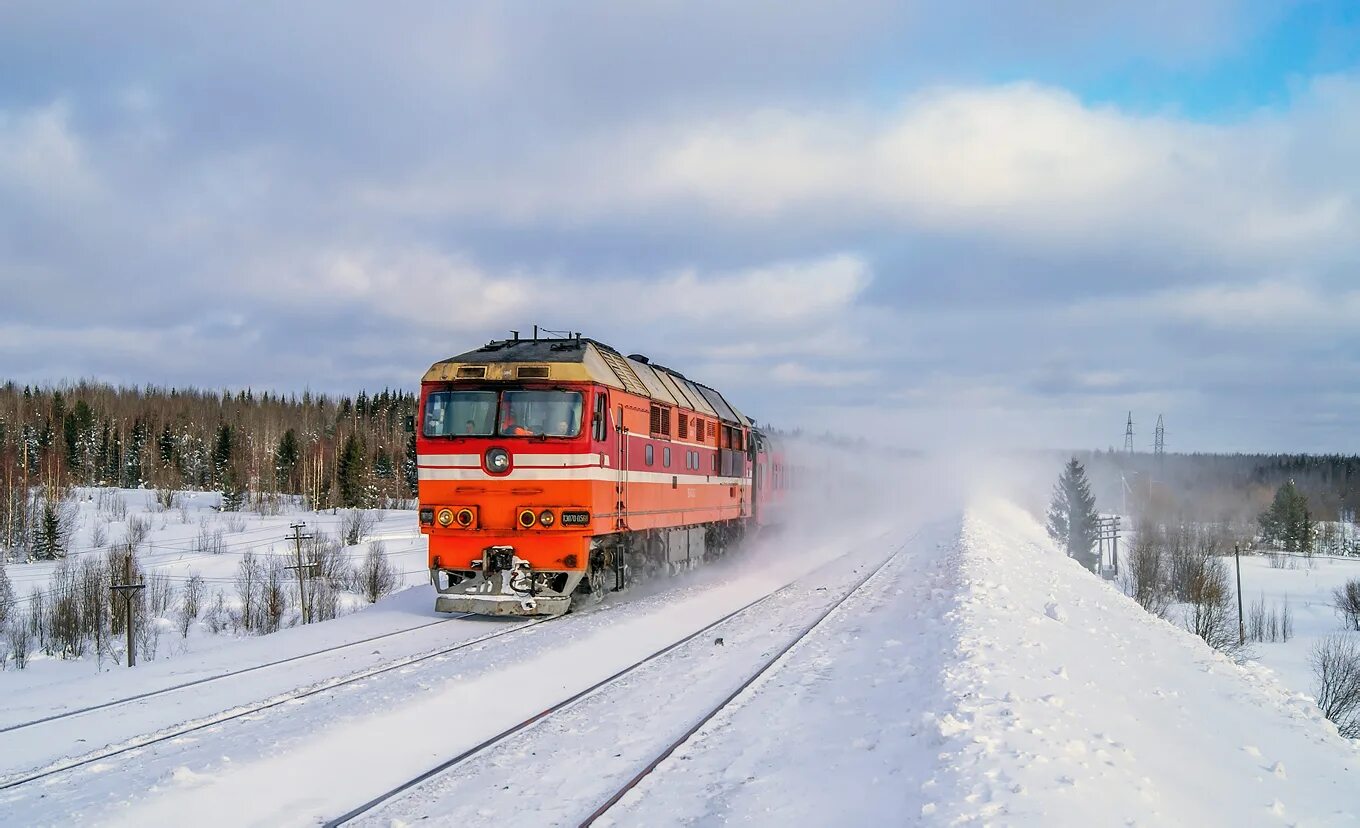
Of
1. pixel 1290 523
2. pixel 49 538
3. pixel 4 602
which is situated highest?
pixel 4 602

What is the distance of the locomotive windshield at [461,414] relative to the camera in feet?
48.6

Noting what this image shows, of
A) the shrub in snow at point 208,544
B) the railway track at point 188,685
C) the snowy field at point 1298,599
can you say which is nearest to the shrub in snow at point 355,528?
the shrub in snow at point 208,544

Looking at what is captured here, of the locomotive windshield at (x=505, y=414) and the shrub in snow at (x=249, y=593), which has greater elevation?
the locomotive windshield at (x=505, y=414)

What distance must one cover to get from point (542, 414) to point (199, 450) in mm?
101349

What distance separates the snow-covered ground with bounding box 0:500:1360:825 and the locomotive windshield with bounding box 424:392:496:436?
3114mm

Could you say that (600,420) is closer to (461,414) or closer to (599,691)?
(461,414)

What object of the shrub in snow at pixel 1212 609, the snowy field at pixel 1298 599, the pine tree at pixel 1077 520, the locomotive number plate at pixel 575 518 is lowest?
the snowy field at pixel 1298 599

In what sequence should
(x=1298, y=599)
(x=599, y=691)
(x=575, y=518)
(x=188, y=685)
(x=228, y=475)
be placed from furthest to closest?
1. (x=228, y=475)
2. (x=1298, y=599)
3. (x=575, y=518)
4. (x=188, y=685)
5. (x=599, y=691)

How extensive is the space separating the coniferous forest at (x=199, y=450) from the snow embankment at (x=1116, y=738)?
52.0 metres

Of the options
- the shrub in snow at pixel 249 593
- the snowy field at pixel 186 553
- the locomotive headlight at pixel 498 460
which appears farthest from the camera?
the shrub in snow at pixel 249 593

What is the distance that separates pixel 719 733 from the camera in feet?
27.0

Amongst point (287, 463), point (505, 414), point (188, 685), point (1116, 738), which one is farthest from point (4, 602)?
point (287, 463)

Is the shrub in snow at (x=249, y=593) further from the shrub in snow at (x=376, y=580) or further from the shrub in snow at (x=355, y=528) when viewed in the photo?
the shrub in snow at (x=355, y=528)

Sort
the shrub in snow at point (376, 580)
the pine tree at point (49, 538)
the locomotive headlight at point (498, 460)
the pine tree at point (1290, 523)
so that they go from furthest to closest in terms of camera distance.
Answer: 1. the pine tree at point (1290, 523)
2. the pine tree at point (49, 538)
3. the shrub in snow at point (376, 580)
4. the locomotive headlight at point (498, 460)
